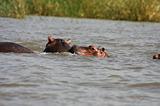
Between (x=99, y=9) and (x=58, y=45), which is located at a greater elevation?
(x=99, y=9)

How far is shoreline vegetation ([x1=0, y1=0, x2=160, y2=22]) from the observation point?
32.0m

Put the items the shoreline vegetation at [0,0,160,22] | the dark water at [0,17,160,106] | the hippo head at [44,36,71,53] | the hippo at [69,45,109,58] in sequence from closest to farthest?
the dark water at [0,17,160,106] < the hippo at [69,45,109,58] < the hippo head at [44,36,71,53] < the shoreline vegetation at [0,0,160,22]

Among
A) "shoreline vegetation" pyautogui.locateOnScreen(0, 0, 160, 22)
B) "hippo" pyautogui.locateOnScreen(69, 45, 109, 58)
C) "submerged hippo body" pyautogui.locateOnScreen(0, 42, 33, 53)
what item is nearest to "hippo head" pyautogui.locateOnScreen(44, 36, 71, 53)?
"hippo" pyautogui.locateOnScreen(69, 45, 109, 58)

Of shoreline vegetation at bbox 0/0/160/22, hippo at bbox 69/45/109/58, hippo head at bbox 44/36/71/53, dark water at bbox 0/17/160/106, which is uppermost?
shoreline vegetation at bbox 0/0/160/22

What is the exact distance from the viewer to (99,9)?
34875 mm

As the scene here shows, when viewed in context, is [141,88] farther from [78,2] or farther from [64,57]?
[78,2]

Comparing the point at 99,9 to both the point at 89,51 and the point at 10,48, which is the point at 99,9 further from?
the point at 10,48

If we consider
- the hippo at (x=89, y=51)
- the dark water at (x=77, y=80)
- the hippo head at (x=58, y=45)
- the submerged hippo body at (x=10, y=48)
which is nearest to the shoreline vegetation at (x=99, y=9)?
the hippo head at (x=58, y=45)

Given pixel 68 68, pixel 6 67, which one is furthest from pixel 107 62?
pixel 6 67

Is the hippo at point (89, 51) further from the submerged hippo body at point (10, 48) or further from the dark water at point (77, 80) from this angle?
the submerged hippo body at point (10, 48)

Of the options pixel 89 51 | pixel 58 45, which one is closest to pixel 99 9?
pixel 58 45

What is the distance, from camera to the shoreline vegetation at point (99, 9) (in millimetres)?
31986

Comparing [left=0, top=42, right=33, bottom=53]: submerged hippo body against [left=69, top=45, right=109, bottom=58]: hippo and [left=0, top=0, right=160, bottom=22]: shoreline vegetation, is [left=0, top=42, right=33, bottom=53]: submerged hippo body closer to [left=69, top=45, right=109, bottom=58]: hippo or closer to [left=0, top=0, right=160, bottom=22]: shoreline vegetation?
[left=69, top=45, right=109, bottom=58]: hippo

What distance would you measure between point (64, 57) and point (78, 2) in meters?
24.8
